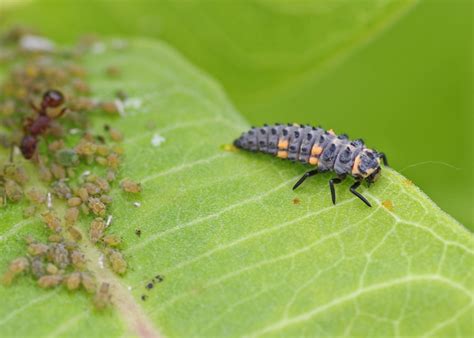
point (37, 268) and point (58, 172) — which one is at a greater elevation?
point (58, 172)

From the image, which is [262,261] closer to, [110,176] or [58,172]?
[110,176]

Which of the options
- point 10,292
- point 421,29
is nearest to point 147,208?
point 10,292

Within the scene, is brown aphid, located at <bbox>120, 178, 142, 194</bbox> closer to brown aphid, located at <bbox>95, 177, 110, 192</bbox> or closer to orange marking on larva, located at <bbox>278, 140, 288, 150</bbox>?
brown aphid, located at <bbox>95, 177, 110, 192</bbox>

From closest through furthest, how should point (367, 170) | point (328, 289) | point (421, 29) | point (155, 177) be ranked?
point (328, 289) < point (367, 170) < point (155, 177) < point (421, 29)

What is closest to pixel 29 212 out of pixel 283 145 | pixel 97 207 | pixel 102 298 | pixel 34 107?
pixel 97 207

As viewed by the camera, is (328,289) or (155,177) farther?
(155,177)

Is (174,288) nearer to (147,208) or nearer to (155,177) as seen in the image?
(147,208)
